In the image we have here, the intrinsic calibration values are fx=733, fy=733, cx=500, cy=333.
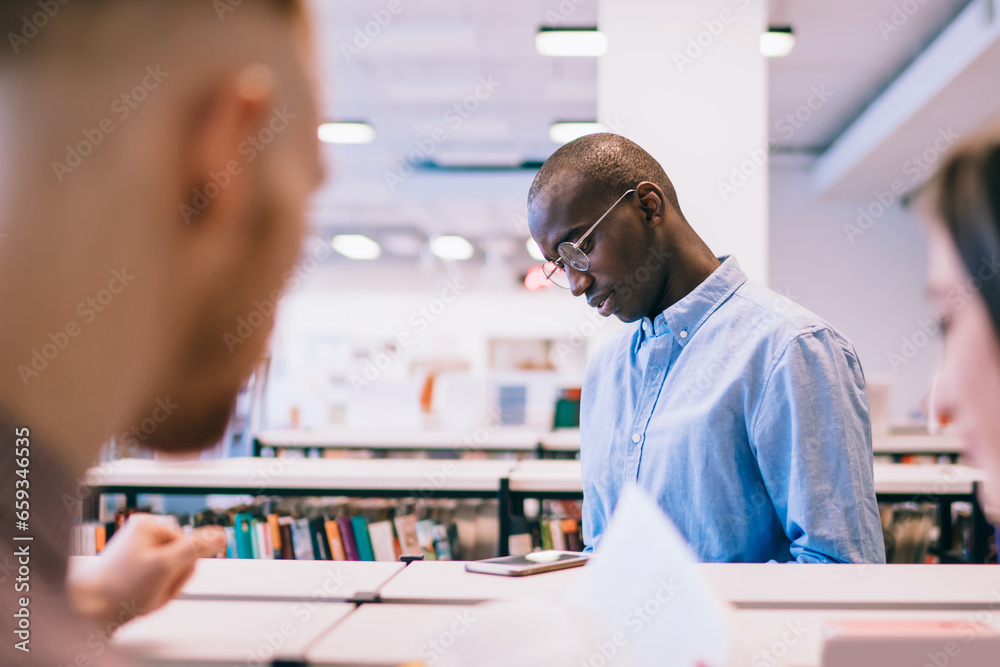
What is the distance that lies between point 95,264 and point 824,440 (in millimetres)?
1099

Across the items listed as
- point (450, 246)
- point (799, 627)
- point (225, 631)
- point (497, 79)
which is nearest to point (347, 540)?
point (225, 631)

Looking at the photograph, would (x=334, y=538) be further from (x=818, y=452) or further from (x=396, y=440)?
(x=818, y=452)

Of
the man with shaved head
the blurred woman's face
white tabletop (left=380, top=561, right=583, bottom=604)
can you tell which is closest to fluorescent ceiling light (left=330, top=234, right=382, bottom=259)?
the man with shaved head

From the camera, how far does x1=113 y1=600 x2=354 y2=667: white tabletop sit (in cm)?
69

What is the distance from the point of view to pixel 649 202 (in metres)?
1.44

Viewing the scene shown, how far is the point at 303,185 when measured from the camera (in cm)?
40

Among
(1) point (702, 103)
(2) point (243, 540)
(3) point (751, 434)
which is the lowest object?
(2) point (243, 540)

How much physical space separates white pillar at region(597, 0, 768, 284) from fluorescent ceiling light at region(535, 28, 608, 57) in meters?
0.62

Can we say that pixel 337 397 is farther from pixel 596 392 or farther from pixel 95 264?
pixel 95 264

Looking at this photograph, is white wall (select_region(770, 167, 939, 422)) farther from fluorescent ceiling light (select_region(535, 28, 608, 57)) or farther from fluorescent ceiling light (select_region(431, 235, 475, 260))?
fluorescent ceiling light (select_region(535, 28, 608, 57))

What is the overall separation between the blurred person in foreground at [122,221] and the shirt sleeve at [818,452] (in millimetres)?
993

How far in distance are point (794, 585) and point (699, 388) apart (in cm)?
41

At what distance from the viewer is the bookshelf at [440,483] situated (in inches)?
96.6

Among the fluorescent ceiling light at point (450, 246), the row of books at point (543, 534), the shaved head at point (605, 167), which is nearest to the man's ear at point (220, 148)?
the shaved head at point (605, 167)
